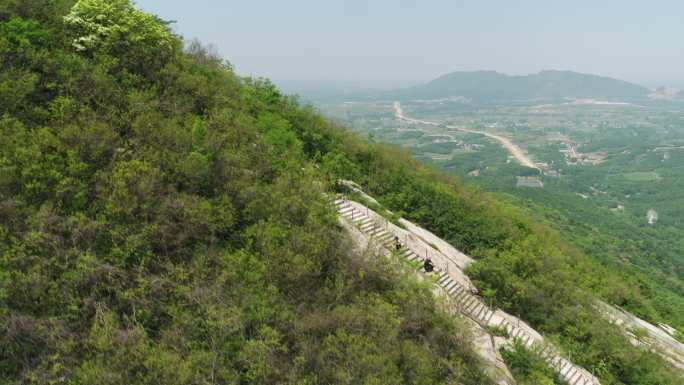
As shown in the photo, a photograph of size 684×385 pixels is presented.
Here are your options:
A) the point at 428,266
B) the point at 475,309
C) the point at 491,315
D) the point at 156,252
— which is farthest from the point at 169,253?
the point at 491,315

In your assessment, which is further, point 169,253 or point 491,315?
point 491,315

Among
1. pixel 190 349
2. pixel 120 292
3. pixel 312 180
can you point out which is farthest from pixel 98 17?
pixel 190 349

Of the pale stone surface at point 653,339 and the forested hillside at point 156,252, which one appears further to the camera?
the pale stone surface at point 653,339

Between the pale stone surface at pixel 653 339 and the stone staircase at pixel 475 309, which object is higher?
the stone staircase at pixel 475 309

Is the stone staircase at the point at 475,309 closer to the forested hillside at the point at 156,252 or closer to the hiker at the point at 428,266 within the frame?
the hiker at the point at 428,266

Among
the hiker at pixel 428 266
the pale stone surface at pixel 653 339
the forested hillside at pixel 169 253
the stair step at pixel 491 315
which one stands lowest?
the pale stone surface at pixel 653 339

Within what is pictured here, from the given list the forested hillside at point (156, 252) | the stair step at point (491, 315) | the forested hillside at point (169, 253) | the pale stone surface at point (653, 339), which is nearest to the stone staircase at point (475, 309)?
the stair step at point (491, 315)

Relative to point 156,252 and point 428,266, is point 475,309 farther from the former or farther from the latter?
point 156,252
